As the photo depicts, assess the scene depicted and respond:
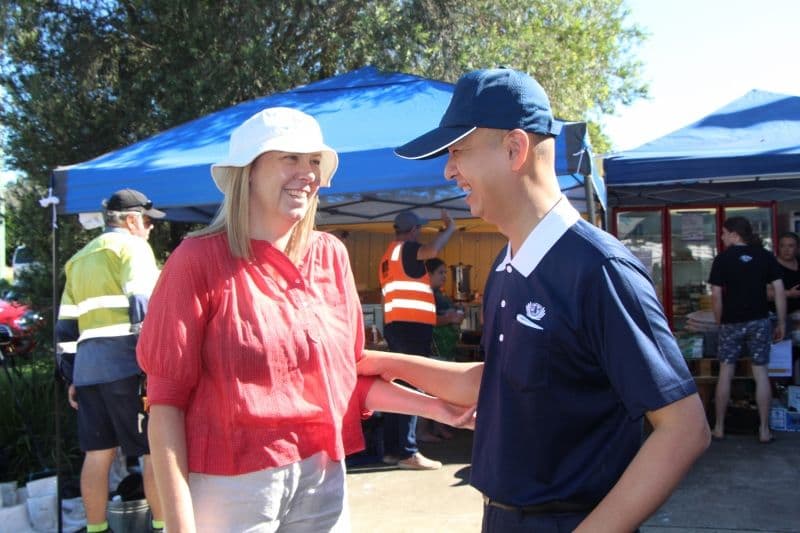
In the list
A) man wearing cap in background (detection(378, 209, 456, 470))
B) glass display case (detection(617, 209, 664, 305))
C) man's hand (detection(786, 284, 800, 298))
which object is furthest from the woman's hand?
glass display case (detection(617, 209, 664, 305))

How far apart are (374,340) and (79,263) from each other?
Result: 333 cm

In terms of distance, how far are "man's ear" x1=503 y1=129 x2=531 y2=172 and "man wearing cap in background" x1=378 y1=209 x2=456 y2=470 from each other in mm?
4643

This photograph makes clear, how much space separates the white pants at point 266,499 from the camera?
204cm

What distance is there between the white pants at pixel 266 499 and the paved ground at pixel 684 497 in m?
2.87

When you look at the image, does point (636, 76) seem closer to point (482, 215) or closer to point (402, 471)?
point (402, 471)

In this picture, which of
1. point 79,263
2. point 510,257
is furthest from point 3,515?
point 510,257

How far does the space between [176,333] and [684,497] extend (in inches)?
178

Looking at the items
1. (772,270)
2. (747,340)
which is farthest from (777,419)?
(772,270)

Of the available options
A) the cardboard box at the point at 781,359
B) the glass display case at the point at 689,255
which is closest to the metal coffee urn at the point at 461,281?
the glass display case at the point at 689,255

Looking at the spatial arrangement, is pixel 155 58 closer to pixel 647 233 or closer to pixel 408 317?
pixel 408 317

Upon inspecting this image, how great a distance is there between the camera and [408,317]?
6.28m

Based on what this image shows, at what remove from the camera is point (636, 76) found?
2102 cm

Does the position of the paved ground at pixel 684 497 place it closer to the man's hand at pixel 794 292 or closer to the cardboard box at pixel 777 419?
the cardboard box at pixel 777 419

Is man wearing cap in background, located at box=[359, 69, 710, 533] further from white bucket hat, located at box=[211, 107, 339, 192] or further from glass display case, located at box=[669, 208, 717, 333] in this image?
glass display case, located at box=[669, 208, 717, 333]
